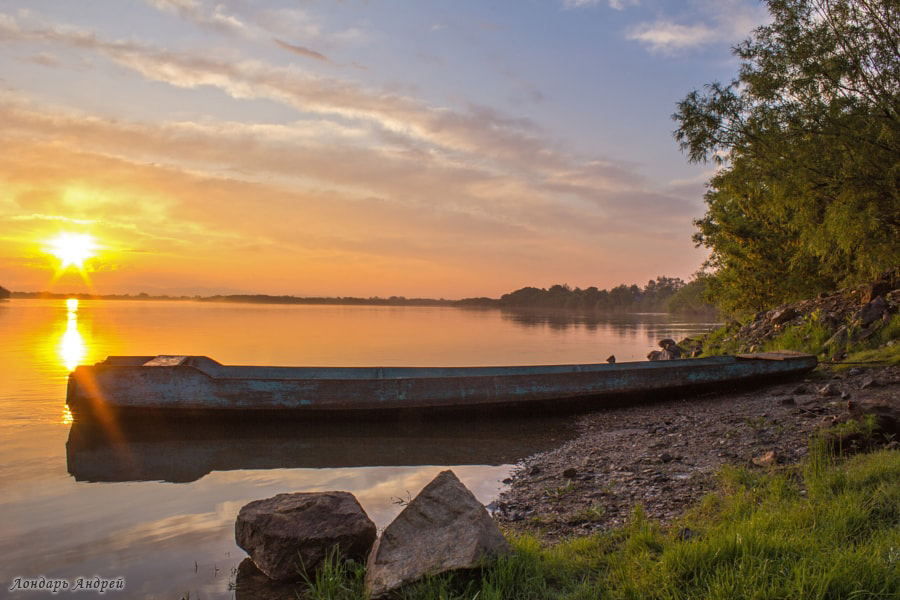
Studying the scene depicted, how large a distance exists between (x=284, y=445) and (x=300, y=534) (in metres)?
5.87

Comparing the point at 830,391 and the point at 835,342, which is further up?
the point at 835,342

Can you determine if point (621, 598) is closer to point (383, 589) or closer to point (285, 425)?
point (383, 589)

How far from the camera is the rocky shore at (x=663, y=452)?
19.3 feet

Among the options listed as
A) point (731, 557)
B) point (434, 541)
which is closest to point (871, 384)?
point (731, 557)

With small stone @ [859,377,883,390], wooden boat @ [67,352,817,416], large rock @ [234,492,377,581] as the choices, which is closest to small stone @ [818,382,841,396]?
small stone @ [859,377,883,390]

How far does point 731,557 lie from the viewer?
376cm

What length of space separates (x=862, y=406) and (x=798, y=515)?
3.32 m

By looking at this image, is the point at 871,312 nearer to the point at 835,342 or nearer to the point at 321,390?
the point at 835,342

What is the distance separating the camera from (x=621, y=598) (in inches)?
142

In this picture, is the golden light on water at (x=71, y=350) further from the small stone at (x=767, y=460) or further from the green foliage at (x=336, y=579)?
the small stone at (x=767, y=460)

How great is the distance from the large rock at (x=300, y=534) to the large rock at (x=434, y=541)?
51 cm

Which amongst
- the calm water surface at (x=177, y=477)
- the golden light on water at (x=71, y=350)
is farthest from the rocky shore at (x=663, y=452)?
the golden light on water at (x=71, y=350)

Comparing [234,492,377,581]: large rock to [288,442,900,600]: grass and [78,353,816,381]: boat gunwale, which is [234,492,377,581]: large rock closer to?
[288,442,900,600]: grass

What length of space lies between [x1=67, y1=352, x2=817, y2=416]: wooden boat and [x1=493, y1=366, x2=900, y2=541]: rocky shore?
0.74 metres
